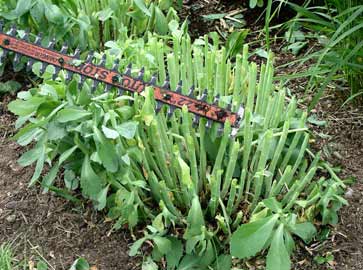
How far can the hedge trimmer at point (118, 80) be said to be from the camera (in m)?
2.23

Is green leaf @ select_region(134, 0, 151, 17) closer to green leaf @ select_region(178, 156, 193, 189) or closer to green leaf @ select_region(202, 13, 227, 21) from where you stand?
green leaf @ select_region(202, 13, 227, 21)

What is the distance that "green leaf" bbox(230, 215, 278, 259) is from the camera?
6.64ft

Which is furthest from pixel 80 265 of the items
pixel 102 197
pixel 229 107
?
pixel 229 107

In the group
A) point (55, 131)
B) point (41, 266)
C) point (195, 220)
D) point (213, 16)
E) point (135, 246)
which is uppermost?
point (55, 131)

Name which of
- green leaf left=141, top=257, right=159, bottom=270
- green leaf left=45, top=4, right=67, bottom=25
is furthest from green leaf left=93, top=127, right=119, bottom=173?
green leaf left=45, top=4, right=67, bottom=25

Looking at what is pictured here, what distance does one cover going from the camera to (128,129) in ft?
6.87

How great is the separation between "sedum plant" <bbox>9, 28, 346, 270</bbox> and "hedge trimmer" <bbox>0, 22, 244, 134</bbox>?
33 millimetres

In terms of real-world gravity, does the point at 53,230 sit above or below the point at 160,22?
below

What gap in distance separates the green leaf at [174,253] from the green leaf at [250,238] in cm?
27

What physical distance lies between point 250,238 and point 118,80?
2.04 ft

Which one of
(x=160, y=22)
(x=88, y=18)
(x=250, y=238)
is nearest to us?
(x=250, y=238)

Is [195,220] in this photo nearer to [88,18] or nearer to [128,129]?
[128,129]

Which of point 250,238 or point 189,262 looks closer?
point 250,238

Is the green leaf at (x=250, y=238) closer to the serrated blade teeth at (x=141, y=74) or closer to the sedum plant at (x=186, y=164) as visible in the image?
the sedum plant at (x=186, y=164)
